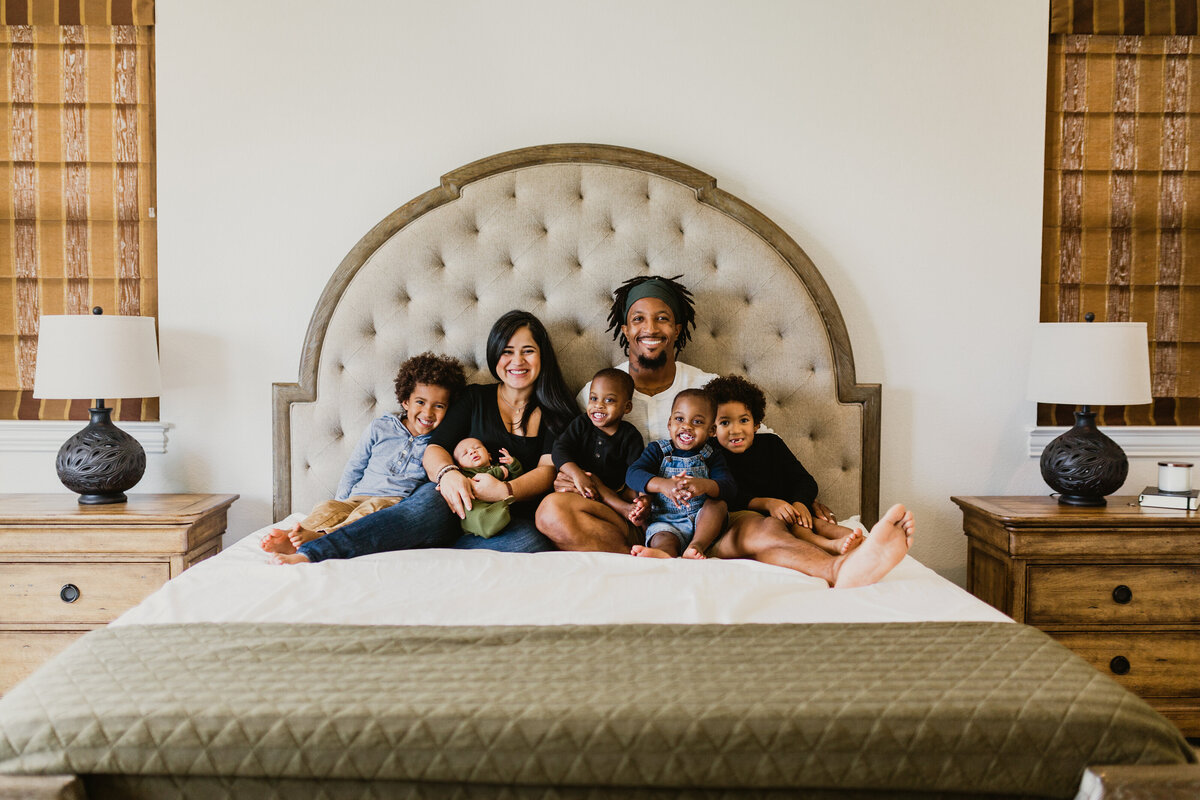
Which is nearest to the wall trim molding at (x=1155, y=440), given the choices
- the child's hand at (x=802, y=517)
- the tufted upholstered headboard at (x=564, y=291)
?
the tufted upholstered headboard at (x=564, y=291)

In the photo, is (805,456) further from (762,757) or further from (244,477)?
(244,477)

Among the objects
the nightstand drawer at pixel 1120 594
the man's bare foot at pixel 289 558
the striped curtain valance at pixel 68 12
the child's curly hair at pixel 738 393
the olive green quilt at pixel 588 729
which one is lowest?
the nightstand drawer at pixel 1120 594

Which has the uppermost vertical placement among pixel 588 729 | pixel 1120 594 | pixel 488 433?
pixel 488 433

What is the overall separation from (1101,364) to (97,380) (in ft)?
9.64

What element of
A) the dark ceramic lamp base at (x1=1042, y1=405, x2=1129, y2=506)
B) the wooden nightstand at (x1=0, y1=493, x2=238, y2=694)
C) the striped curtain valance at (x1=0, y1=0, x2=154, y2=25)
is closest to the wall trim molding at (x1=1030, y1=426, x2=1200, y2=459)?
the dark ceramic lamp base at (x1=1042, y1=405, x2=1129, y2=506)

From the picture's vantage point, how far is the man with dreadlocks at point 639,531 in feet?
5.69

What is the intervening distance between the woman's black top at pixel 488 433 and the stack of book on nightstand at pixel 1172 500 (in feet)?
5.91

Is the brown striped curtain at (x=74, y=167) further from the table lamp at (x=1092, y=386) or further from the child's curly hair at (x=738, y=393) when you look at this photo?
the table lamp at (x=1092, y=386)

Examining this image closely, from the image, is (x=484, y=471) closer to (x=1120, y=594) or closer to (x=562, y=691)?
(x=562, y=691)

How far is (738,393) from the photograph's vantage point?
89.6 inches

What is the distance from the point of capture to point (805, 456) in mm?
2568

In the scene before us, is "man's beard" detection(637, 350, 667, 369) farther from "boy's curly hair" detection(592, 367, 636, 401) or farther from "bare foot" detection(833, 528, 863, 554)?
"bare foot" detection(833, 528, 863, 554)

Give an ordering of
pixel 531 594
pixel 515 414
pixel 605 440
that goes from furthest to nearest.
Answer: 1. pixel 515 414
2. pixel 605 440
3. pixel 531 594

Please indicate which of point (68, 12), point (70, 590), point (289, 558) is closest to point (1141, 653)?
point (289, 558)
